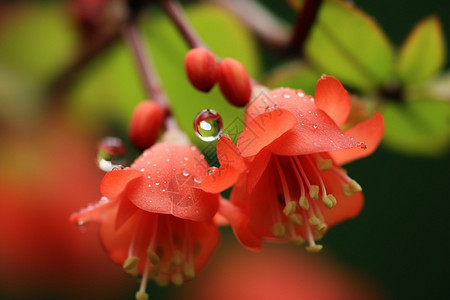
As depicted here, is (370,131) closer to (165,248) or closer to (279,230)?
(279,230)

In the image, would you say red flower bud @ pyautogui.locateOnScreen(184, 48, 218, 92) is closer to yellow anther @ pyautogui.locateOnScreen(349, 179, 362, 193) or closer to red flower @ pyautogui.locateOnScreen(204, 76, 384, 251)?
red flower @ pyautogui.locateOnScreen(204, 76, 384, 251)

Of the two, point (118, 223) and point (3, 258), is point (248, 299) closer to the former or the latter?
point (3, 258)

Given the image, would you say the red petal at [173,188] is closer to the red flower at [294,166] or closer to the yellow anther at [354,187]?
the red flower at [294,166]

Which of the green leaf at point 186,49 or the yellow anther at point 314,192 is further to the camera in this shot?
the green leaf at point 186,49

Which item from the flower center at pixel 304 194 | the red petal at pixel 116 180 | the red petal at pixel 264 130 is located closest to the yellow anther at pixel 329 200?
the flower center at pixel 304 194

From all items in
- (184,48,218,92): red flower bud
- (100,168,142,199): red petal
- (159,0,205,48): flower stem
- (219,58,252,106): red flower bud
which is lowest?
(100,168,142,199): red petal

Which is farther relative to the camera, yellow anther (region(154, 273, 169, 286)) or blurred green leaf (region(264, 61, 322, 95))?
blurred green leaf (region(264, 61, 322, 95))

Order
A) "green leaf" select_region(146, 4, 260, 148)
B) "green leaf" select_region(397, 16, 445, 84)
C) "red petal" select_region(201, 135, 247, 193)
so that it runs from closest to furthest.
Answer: "red petal" select_region(201, 135, 247, 193) → "green leaf" select_region(397, 16, 445, 84) → "green leaf" select_region(146, 4, 260, 148)

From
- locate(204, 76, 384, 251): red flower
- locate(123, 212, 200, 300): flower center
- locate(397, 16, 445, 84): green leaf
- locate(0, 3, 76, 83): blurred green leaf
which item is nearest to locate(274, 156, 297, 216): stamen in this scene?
locate(204, 76, 384, 251): red flower

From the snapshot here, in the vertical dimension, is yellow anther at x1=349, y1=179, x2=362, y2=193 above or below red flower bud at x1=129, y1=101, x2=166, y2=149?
below
